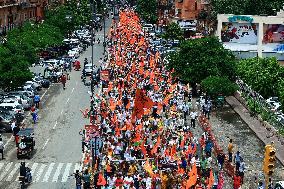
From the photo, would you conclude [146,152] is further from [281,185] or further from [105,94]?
[105,94]

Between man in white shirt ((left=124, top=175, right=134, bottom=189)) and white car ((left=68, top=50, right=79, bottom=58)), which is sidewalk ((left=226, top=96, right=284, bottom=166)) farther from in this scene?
white car ((left=68, top=50, right=79, bottom=58))

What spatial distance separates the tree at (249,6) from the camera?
271ft

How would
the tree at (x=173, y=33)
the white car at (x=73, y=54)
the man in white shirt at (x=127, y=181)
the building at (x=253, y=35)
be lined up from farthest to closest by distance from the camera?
the tree at (x=173, y=33), the white car at (x=73, y=54), the building at (x=253, y=35), the man in white shirt at (x=127, y=181)

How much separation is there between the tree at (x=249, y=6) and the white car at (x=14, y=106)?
42.9 meters

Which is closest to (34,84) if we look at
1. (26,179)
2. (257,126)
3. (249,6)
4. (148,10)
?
(257,126)

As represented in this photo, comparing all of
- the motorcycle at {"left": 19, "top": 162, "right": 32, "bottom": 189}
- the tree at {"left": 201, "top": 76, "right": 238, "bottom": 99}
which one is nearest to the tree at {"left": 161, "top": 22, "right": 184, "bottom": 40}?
the tree at {"left": 201, "top": 76, "right": 238, "bottom": 99}

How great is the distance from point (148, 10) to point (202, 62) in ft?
194

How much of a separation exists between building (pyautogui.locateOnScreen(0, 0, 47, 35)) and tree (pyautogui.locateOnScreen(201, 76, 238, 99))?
39807 millimetres

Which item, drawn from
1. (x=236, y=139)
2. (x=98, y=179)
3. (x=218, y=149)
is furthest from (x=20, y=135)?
(x=236, y=139)

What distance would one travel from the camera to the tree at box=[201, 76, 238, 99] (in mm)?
51531

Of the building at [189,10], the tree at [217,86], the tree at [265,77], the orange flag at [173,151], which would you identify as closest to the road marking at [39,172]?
the orange flag at [173,151]

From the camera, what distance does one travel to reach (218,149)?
3716cm

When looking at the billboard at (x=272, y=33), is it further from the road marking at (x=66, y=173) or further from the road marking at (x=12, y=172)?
the road marking at (x=12, y=172)

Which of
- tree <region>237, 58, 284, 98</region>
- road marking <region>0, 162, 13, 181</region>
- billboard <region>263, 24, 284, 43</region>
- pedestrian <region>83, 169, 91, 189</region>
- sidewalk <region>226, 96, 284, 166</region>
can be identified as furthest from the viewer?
billboard <region>263, 24, 284, 43</region>
